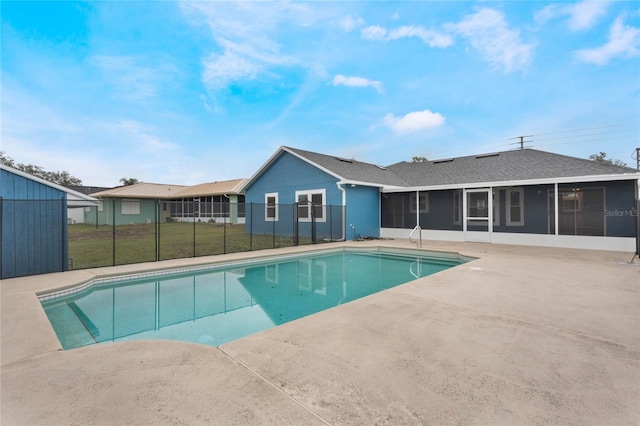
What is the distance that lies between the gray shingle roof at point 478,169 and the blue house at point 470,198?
0.04 meters

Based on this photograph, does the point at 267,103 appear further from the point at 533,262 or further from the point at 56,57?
the point at 533,262

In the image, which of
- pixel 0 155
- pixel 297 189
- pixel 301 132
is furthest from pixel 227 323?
pixel 0 155

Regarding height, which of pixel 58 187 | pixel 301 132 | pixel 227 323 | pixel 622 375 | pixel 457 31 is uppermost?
pixel 457 31

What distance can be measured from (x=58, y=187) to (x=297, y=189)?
949 cm

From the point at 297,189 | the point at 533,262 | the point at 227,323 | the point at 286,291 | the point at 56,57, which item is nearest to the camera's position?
the point at 227,323

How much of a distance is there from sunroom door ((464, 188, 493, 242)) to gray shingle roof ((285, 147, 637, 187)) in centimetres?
65

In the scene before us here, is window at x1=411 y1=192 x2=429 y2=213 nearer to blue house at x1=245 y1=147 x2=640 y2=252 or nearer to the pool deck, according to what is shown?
blue house at x1=245 y1=147 x2=640 y2=252

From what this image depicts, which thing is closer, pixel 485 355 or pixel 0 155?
pixel 485 355

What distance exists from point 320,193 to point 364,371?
11.8 m

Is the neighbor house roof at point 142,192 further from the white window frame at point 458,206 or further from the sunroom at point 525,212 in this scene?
the white window frame at point 458,206

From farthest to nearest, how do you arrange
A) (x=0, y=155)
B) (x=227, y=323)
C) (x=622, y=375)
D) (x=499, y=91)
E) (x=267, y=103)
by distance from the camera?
(x=0, y=155) < (x=267, y=103) < (x=499, y=91) < (x=227, y=323) < (x=622, y=375)

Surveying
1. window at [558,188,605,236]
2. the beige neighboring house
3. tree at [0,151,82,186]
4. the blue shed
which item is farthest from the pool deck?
tree at [0,151,82,186]

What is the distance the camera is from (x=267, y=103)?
1600 centimetres

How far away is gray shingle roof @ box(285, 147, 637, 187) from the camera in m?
11.5
